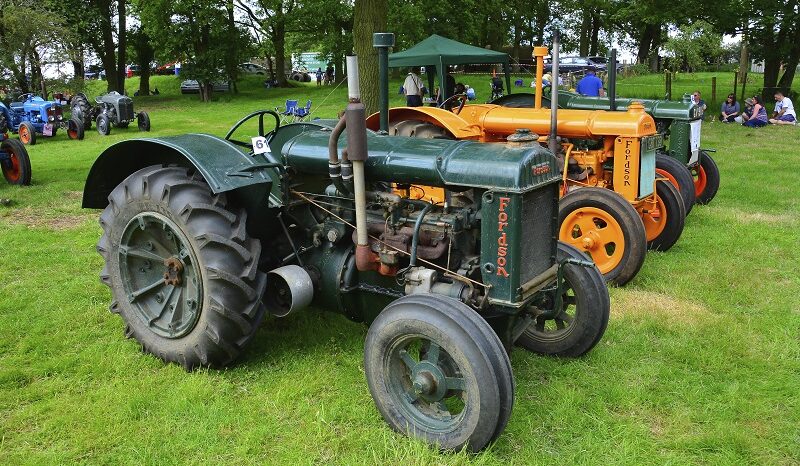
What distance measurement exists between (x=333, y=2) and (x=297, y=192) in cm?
2317

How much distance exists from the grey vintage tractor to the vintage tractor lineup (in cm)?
1259

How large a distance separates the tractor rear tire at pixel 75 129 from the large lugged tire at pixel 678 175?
40.9 ft

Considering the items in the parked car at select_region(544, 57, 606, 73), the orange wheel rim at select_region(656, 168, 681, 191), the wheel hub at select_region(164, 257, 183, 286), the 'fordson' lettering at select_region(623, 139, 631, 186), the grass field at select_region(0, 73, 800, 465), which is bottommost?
the grass field at select_region(0, 73, 800, 465)

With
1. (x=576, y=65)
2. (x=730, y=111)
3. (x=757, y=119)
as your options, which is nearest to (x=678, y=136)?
(x=757, y=119)

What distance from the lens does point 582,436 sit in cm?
290

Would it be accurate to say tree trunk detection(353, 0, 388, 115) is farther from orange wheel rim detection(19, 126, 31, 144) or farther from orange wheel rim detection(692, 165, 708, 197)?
orange wheel rim detection(19, 126, 31, 144)

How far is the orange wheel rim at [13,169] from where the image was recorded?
859 centimetres

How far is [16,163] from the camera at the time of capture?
8.61 meters

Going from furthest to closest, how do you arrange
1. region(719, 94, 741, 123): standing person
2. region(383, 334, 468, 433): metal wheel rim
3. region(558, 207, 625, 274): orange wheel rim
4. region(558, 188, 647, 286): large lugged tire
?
region(719, 94, 741, 123): standing person < region(558, 207, 625, 274): orange wheel rim < region(558, 188, 647, 286): large lugged tire < region(383, 334, 468, 433): metal wheel rim

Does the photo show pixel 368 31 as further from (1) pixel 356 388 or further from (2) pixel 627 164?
(1) pixel 356 388

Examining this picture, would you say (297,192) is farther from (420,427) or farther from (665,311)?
(665,311)

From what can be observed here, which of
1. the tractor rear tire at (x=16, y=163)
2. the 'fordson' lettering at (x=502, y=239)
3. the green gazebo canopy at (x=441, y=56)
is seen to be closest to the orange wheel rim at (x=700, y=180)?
the green gazebo canopy at (x=441, y=56)

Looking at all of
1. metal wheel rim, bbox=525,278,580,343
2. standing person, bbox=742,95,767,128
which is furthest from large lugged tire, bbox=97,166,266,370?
standing person, bbox=742,95,767,128

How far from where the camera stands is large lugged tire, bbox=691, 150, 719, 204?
7.59 m
